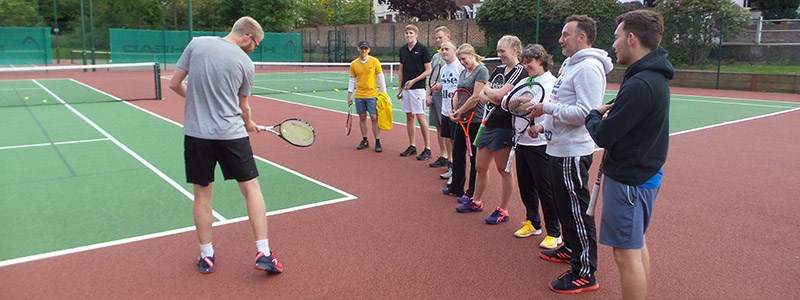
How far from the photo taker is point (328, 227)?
17.3 ft

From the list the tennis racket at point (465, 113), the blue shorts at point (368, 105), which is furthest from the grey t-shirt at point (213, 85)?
the blue shorts at point (368, 105)

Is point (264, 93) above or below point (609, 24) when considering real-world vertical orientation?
below

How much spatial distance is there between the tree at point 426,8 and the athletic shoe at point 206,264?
148 feet

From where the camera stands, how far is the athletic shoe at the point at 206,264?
14.0 ft

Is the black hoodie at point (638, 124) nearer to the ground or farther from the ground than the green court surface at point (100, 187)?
farther from the ground

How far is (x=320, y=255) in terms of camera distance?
460 centimetres

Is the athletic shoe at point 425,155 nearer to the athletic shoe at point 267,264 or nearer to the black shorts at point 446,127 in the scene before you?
the black shorts at point 446,127

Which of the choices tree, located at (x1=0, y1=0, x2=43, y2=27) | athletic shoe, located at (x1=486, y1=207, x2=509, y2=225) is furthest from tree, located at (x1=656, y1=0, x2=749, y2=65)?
tree, located at (x1=0, y1=0, x2=43, y2=27)

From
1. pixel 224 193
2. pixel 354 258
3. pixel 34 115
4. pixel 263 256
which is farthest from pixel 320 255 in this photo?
pixel 34 115

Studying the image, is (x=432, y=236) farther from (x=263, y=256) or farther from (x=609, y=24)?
(x=609, y=24)

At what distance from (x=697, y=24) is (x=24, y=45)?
32.6 meters

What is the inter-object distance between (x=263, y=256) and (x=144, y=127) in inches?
304

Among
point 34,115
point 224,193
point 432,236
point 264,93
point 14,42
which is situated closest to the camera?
point 432,236

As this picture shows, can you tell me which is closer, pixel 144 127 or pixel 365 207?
pixel 365 207
